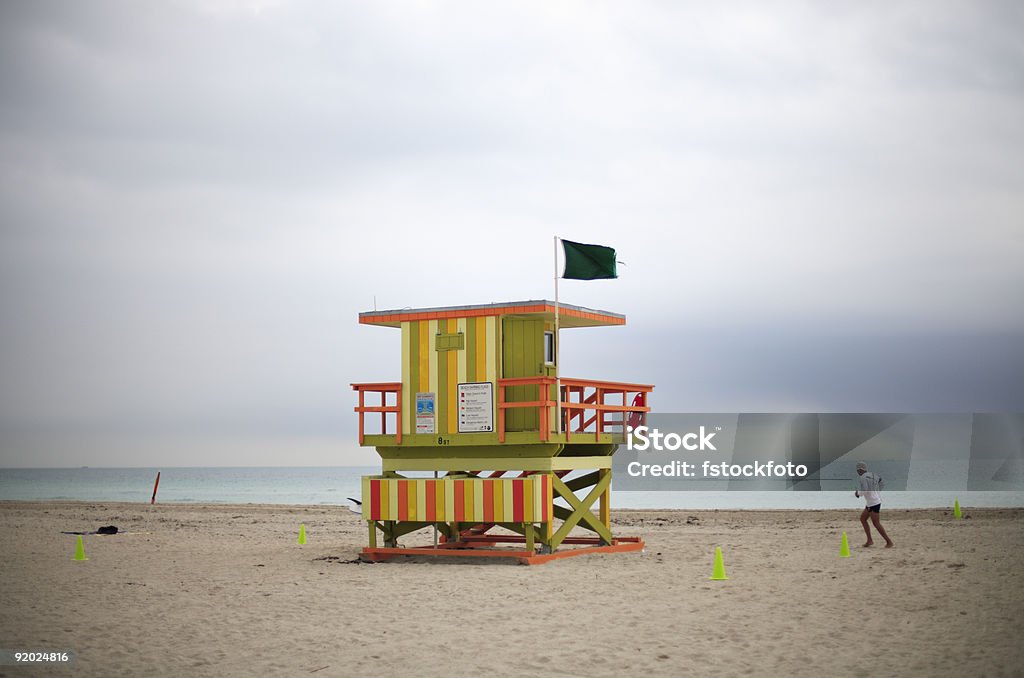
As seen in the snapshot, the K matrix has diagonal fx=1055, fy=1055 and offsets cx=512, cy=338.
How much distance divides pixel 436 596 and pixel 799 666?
5742mm

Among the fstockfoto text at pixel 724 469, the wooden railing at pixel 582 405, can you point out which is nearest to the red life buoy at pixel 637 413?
the wooden railing at pixel 582 405

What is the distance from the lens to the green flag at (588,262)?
19.0 metres

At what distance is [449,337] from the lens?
741 inches

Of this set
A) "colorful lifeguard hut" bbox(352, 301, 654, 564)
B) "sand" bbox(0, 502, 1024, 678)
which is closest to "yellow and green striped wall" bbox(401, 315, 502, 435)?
"colorful lifeguard hut" bbox(352, 301, 654, 564)

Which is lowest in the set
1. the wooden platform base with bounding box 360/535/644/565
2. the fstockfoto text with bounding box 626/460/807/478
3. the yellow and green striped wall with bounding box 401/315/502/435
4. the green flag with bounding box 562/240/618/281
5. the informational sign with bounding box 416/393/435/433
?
the wooden platform base with bounding box 360/535/644/565

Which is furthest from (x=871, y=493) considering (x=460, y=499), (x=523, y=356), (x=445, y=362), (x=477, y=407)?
(x=445, y=362)

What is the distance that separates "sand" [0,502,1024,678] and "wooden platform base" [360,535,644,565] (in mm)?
283

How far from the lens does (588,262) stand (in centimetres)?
1922

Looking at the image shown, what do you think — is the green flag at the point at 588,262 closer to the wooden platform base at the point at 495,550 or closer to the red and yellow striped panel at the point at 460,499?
the red and yellow striped panel at the point at 460,499

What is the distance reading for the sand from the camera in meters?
10.2

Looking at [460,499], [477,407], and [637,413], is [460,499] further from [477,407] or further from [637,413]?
[637,413]

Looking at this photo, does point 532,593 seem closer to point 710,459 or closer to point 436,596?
point 436,596

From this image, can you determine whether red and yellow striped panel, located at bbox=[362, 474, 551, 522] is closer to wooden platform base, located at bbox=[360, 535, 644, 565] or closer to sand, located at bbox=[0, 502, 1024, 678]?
wooden platform base, located at bbox=[360, 535, 644, 565]

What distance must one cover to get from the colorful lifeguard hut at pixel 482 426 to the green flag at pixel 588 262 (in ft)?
2.18
